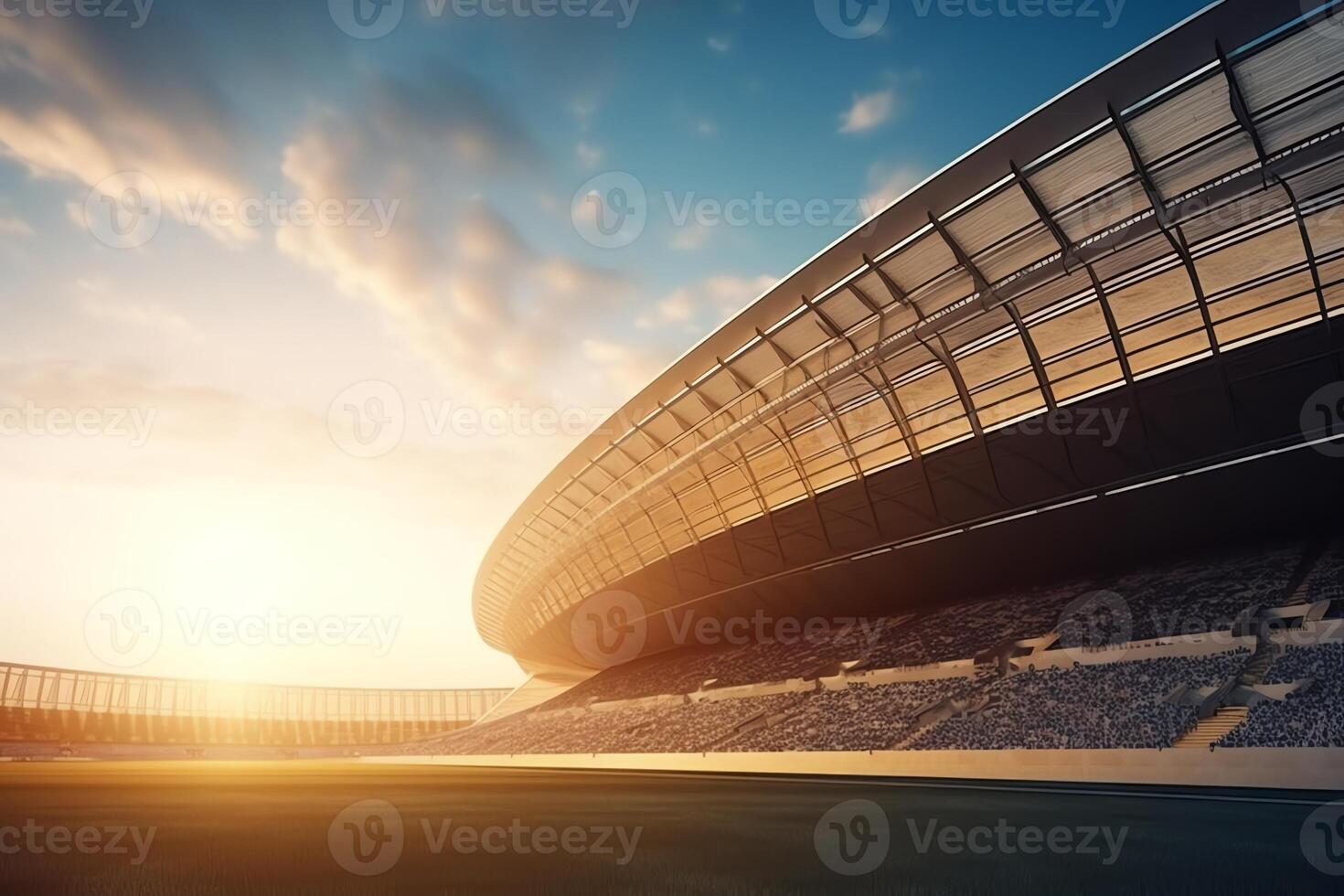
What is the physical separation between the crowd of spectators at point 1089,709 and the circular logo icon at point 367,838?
1763 centimetres

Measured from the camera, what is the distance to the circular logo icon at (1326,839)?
25.4ft

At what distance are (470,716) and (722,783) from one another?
346 ft

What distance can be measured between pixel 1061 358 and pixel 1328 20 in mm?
11182

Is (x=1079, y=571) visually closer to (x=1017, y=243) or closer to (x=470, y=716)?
(x=1017, y=243)

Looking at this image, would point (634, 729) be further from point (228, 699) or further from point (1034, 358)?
point (228, 699)

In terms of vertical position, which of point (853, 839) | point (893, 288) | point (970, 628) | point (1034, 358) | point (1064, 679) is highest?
point (893, 288)

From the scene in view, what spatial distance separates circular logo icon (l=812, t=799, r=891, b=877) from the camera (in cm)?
792

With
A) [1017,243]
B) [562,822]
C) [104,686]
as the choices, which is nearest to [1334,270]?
[1017,243]

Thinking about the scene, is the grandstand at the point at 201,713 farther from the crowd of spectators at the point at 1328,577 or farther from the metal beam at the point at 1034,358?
the crowd of spectators at the point at 1328,577

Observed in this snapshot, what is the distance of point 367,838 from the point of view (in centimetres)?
988

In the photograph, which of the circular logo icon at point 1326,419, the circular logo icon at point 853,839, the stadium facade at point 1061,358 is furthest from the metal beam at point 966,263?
the circular logo icon at point 853,839

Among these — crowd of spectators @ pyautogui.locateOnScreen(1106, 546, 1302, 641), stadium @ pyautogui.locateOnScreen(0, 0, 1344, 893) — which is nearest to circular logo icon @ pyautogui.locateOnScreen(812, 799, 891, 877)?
stadium @ pyautogui.locateOnScreen(0, 0, 1344, 893)

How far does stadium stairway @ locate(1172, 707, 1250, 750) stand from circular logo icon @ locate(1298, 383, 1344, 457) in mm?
10095

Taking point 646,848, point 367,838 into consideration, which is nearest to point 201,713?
point 367,838
